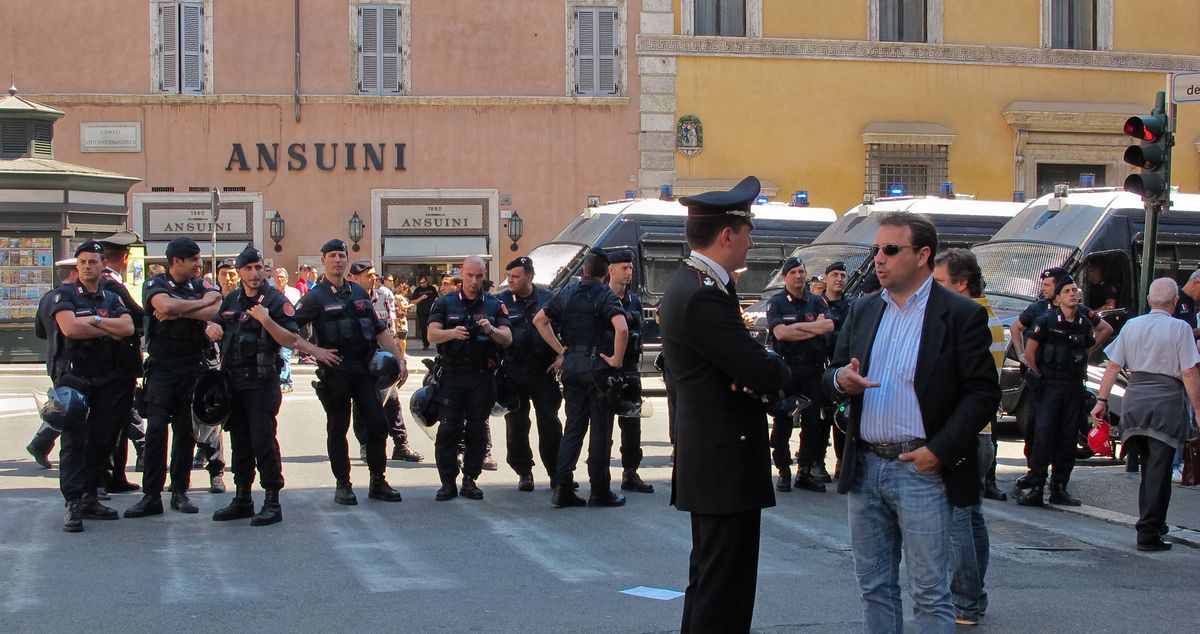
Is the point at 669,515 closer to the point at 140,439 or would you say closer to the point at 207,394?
the point at 207,394

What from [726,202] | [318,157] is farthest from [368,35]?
[726,202]

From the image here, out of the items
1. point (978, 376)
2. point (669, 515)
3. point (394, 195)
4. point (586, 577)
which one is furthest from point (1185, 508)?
point (394, 195)

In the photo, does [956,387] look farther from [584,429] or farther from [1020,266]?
[1020,266]

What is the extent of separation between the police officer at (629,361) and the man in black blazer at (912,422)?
186 inches

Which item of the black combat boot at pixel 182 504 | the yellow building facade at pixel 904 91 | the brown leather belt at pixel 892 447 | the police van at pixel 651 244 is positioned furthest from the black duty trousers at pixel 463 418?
the yellow building facade at pixel 904 91

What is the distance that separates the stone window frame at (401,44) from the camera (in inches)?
1172

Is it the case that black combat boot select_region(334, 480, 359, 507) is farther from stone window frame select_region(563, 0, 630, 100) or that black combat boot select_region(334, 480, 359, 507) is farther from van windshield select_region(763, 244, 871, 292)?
stone window frame select_region(563, 0, 630, 100)

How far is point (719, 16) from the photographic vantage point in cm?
3033

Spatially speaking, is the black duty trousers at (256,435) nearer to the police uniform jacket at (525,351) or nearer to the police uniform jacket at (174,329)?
the police uniform jacket at (174,329)

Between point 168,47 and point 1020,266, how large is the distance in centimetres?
2033

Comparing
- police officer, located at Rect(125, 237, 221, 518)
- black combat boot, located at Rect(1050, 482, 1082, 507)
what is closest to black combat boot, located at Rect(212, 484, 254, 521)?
police officer, located at Rect(125, 237, 221, 518)

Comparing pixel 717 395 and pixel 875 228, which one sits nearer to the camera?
pixel 717 395

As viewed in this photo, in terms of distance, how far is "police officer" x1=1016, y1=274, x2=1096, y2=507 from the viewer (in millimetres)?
9953

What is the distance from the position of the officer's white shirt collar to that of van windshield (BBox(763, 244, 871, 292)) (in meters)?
13.3
